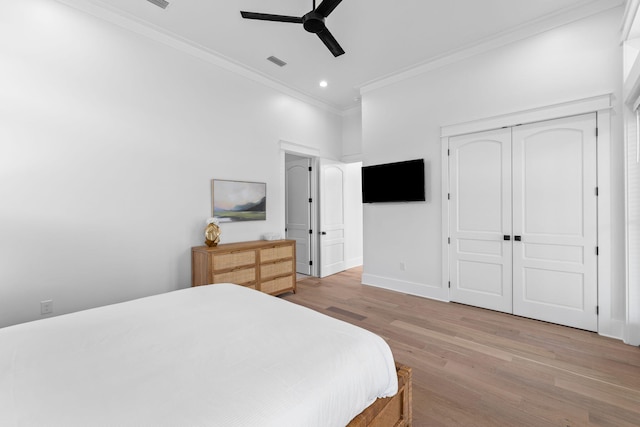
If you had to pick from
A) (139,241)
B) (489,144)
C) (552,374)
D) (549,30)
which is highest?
(549,30)

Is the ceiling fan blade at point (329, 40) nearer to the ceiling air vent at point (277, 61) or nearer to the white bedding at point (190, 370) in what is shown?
the ceiling air vent at point (277, 61)

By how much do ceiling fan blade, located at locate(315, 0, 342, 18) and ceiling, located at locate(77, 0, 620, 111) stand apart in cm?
68

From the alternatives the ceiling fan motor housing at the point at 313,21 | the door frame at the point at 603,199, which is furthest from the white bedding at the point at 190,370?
the door frame at the point at 603,199

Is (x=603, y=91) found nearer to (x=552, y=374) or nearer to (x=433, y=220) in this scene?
(x=433, y=220)

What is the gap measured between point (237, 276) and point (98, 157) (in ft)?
6.39

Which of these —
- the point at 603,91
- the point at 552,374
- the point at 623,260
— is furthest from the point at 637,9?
the point at 552,374

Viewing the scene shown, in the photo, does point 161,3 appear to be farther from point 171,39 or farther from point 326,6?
point 326,6

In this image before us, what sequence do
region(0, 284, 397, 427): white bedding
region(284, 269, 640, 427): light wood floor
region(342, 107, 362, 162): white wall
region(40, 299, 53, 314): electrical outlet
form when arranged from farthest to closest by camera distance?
region(342, 107, 362, 162): white wall < region(40, 299, 53, 314): electrical outlet < region(284, 269, 640, 427): light wood floor < region(0, 284, 397, 427): white bedding

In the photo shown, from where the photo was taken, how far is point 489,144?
345 centimetres

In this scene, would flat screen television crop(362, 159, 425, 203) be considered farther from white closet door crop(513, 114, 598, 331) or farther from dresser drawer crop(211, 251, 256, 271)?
dresser drawer crop(211, 251, 256, 271)

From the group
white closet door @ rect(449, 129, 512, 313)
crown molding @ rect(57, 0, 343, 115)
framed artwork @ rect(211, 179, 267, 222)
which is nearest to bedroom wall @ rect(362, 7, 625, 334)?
white closet door @ rect(449, 129, 512, 313)

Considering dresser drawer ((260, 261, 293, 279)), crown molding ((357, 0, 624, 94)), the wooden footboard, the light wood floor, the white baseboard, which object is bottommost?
the light wood floor

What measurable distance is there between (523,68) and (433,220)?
209 cm

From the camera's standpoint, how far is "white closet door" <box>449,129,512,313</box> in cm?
334
